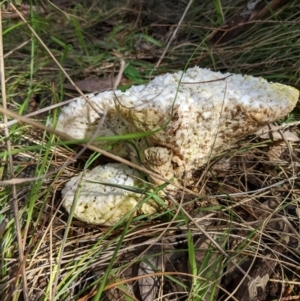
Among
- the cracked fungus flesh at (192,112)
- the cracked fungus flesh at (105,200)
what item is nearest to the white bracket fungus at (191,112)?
the cracked fungus flesh at (192,112)

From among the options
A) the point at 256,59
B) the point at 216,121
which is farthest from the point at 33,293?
the point at 256,59

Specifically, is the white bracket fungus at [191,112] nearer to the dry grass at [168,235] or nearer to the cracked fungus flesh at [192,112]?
the cracked fungus flesh at [192,112]

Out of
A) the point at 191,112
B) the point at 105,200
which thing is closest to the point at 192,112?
the point at 191,112

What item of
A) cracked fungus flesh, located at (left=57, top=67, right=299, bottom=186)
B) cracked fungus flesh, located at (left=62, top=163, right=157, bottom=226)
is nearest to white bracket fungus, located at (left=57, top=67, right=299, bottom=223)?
cracked fungus flesh, located at (left=57, top=67, right=299, bottom=186)

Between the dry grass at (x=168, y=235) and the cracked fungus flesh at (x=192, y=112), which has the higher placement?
the cracked fungus flesh at (x=192, y=112)

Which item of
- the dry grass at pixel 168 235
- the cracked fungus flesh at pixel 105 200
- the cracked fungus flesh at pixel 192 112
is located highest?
the cracked fungus flesh at pixel 192 112

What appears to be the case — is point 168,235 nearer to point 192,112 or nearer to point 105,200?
point 105,200
